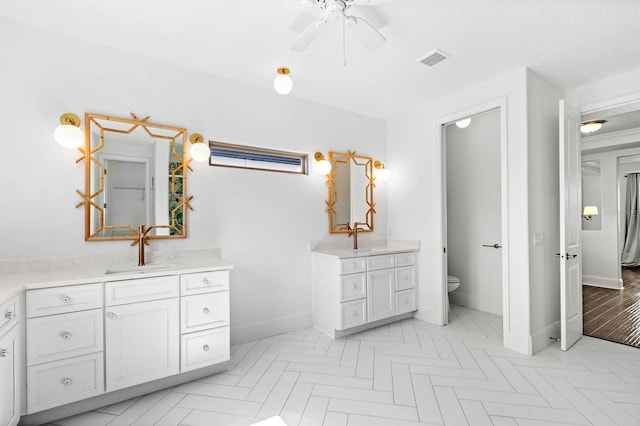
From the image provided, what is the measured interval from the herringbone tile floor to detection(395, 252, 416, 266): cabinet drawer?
2.76ft

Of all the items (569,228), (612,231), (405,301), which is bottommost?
(405,301)

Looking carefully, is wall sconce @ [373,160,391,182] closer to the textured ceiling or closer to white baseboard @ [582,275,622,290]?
the textured ceiling

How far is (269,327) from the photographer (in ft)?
10.1

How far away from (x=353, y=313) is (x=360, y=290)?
0.79 ft

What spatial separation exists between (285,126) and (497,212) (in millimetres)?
2814

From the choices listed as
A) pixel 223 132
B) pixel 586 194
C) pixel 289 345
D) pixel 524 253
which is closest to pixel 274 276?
pixel 289 345

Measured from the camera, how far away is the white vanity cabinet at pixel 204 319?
2.11 meters

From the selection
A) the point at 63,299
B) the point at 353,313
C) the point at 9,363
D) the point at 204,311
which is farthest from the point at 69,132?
the point at 353,313

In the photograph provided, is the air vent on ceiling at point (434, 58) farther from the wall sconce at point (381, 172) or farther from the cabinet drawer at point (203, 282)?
the cabinet drawer at point (203, 282)

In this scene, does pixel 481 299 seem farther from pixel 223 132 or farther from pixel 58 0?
pixel 58 0

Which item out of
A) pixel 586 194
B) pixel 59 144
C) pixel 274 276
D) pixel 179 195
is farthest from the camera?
pixel 586 194

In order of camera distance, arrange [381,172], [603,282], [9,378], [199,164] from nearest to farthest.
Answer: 1. [9,378]
2. [199,164]
3. [381,172]
4. [603,282]

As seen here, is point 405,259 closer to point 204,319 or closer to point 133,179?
point 204,319

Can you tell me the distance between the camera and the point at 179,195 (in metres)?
2.61
